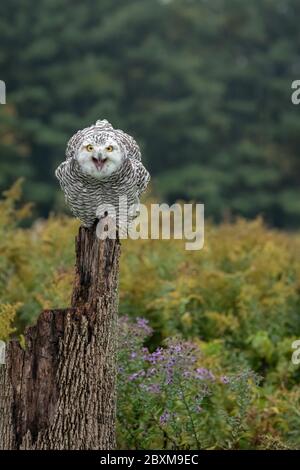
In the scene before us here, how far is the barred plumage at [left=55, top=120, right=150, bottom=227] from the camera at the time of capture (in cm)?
446

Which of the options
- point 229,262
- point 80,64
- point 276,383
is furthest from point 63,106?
point 276,383

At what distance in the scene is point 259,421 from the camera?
19.3 feet

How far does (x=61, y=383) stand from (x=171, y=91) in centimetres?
2990

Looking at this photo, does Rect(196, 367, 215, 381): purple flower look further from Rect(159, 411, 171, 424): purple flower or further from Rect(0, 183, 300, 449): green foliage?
Rect(159, 411, 171, 424): purple flower

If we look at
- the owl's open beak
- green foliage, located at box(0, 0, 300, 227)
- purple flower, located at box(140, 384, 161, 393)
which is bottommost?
purple flower, located at box(140, 384, 161, 393)

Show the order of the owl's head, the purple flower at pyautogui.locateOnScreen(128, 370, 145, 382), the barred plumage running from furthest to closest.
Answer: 1. the purple flower at pyautogui.locateOnScreen(128, 370, 145, 382)
2. the barred plumage
3. the owl's head

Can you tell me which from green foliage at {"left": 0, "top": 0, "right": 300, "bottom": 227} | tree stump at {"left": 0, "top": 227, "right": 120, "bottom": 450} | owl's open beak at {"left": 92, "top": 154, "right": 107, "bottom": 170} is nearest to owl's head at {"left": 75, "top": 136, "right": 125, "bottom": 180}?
owl's open beak at {"left": 92, "top": 154, "right": 107, "bottom": 170}

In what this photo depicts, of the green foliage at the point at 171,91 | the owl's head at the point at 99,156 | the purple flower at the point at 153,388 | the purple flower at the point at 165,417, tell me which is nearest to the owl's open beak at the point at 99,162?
the owl's head at the point at 99,156

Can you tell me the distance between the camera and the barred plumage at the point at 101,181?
176 inches

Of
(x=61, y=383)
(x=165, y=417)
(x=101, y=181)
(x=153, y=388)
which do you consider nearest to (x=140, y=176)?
(x=101, y=181)

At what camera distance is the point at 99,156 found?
4336 mm

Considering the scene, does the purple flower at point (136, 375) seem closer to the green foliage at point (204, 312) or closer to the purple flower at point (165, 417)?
the green foliage at point (204, 312)

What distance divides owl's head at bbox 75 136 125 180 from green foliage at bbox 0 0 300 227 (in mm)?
23534

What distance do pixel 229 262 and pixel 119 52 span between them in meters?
25.2
